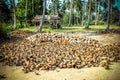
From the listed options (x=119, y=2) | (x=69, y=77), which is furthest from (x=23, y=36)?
(x=119, y=2)

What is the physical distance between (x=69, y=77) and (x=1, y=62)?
1606 mm

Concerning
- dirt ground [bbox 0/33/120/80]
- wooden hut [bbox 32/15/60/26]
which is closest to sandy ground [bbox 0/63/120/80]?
dirt ground [bbox 0/33/120/80]

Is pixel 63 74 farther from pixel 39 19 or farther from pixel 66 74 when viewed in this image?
pixel 39 19

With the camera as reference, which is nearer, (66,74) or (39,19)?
(66,74)

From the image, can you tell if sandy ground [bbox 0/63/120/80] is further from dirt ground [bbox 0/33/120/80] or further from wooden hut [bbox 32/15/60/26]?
wooden hut [bbox 32/15/60/26]

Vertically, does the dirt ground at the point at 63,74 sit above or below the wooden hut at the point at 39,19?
below

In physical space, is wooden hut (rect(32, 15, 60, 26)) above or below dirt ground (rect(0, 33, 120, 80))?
above

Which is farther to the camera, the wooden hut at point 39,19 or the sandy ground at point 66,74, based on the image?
the wooden hut at point 39,19

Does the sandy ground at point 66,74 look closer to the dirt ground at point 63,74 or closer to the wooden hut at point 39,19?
the dirt ground at point 63,74

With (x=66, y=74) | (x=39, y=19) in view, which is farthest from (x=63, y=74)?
(x=39, y=19)

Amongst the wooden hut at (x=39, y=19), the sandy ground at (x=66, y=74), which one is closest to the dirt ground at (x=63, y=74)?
the sandy ground at (x=66, y=74)

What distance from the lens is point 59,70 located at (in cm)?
424

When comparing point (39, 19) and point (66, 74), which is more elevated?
point (39, 19)

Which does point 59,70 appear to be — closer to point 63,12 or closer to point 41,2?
point 41,2
